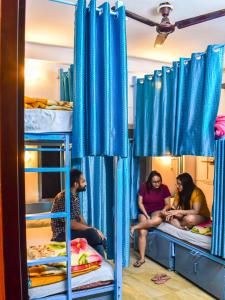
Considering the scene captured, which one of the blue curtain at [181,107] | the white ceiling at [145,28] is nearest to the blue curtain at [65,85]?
the white ceiling at [145,28]

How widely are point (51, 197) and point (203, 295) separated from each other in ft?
7.99

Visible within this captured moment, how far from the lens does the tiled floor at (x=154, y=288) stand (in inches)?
109

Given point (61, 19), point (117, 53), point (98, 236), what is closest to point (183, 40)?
point (61, 19)

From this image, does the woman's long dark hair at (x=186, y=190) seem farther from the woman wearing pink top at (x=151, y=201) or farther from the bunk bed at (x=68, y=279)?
the bunk bed at (x=68, y=279)

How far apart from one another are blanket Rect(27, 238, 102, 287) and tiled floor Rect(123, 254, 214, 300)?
79 centimetres

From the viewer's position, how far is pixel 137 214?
156 inches

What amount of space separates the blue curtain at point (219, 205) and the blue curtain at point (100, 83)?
115 centimetres

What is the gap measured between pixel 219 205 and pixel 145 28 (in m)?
2.11

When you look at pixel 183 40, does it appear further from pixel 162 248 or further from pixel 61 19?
A: pixel 162 248

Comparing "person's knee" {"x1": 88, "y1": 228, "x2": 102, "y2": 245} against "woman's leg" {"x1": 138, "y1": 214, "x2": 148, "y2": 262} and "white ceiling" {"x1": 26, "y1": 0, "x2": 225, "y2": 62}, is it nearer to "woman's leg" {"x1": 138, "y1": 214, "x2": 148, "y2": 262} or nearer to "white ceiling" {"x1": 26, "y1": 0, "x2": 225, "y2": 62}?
"woman's leg" {"x1": 138, "y1": 214, "x2": 148, "y2": 262}

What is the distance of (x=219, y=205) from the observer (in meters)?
2.75

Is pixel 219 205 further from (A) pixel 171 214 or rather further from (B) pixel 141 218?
(B) pixel 141 218

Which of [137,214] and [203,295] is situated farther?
[137,214]

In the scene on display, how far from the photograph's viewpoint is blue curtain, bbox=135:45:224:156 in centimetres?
271
